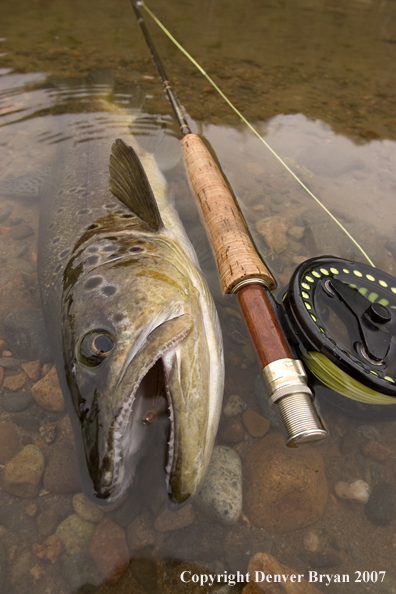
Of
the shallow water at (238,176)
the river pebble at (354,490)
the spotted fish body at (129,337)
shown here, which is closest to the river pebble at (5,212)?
the shallow water at (238,176)

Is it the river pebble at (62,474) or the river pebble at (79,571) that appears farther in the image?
the river pebble at (62,474)

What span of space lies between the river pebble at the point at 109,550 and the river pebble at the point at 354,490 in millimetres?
1447

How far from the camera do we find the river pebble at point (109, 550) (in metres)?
2.33

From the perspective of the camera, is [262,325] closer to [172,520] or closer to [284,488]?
[284,488]

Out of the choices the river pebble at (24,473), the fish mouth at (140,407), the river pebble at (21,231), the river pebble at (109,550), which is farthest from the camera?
the river pebble at (21,231)

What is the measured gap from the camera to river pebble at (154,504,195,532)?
2.44m

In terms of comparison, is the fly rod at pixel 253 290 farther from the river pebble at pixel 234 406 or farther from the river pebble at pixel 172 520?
the river pebble at pixel 172 520

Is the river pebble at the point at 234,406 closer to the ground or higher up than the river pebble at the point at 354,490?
higher up

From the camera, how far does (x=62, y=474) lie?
2.70 m

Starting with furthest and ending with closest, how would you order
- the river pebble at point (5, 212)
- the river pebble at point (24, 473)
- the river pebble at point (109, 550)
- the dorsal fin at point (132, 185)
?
1. the river pebble at point (5, 212)
2. the dorsal fin at point (132, 185)
3. the river pebble at point (24, 473)
4. the river pebble at point (109, 550)

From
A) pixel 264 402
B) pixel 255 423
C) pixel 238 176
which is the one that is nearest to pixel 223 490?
pixel 255 423

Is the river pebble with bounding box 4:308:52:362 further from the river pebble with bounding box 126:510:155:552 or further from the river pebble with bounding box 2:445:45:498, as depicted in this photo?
the river pebble with bounding box 126:510:155:552

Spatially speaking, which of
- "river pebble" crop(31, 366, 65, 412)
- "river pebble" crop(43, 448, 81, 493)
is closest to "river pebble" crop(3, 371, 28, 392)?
"river pebble" crop(31, 366, 65, 412)

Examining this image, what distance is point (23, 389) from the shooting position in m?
3.18
